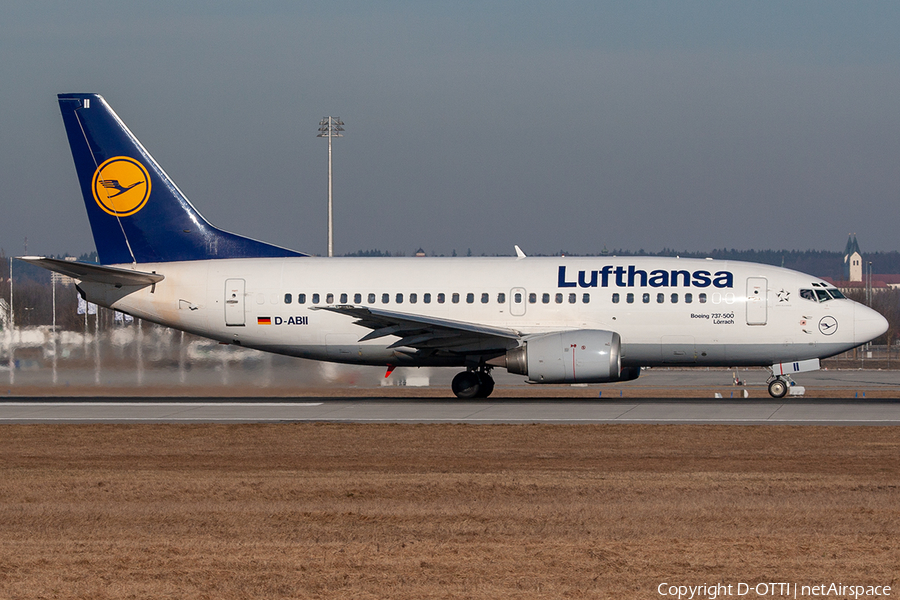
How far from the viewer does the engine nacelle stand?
2483 cm

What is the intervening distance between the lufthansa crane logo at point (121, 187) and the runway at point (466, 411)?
549 centimetres

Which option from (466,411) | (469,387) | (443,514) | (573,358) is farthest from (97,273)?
(443,514)

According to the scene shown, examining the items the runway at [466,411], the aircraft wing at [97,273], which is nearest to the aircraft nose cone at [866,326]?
the runway at [466,411]

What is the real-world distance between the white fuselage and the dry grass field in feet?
25.4

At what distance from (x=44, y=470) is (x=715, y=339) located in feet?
56.4

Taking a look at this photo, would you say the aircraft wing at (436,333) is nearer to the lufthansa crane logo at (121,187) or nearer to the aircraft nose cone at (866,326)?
the lufthansa crane logo at (121,187)

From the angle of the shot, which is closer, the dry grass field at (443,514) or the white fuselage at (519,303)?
the dry grass field at (443,514)

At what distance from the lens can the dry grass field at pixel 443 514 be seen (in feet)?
28.2

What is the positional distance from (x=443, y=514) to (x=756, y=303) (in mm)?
17081

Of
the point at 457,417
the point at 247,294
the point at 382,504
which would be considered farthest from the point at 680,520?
the point at 247,294

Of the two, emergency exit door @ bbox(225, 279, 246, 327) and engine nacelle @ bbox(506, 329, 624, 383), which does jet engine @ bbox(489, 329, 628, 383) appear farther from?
emergency exit door @ bbox(225, 279, 246, 327)

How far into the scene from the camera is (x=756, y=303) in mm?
26328

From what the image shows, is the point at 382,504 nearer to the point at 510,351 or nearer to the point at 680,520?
the point at 680,520

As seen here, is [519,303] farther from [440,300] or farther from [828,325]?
[828,325]
